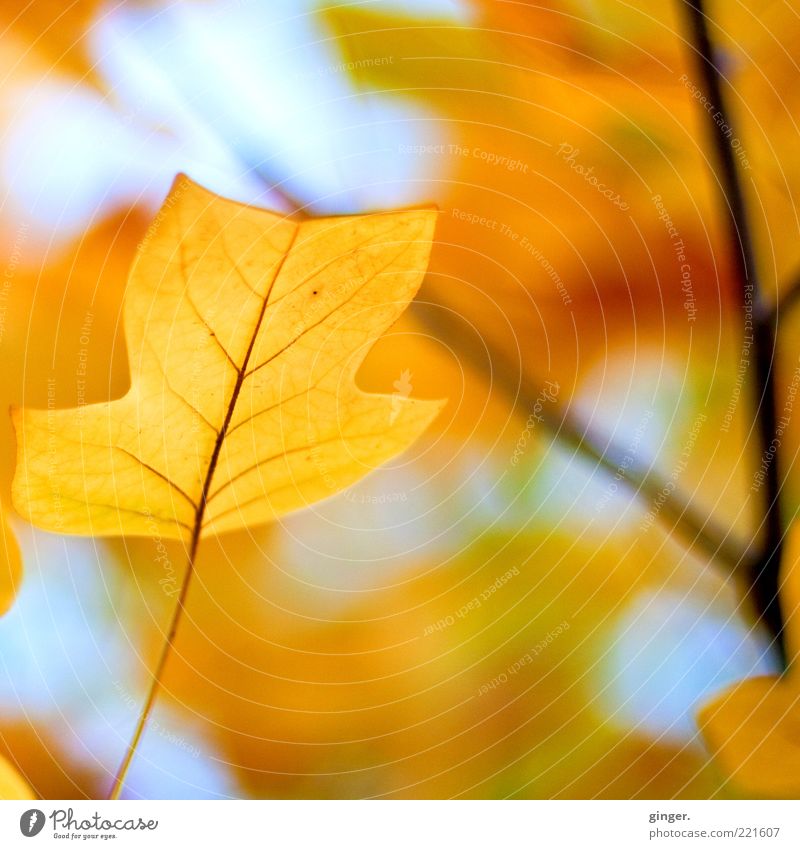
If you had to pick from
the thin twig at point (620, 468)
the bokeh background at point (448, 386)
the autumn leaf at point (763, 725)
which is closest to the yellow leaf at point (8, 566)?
the bokeh background at point (448, 386)

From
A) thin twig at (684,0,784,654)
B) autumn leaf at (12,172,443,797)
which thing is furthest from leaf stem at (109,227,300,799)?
thin twig at (684,0,784,654)

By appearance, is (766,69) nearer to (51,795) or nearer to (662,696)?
(662,696)

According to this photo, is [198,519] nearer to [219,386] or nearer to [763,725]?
[219,386]

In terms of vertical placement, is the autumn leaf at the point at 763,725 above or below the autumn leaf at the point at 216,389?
below

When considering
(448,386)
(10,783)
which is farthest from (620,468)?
(10,783)

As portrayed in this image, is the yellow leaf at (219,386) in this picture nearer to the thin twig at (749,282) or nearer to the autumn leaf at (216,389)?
the autumn leaf at (216,389)

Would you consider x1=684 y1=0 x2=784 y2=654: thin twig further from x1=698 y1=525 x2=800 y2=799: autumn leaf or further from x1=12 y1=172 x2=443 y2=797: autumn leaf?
x1=12 y1=172 x2=443 y2=797: autumn leaf
